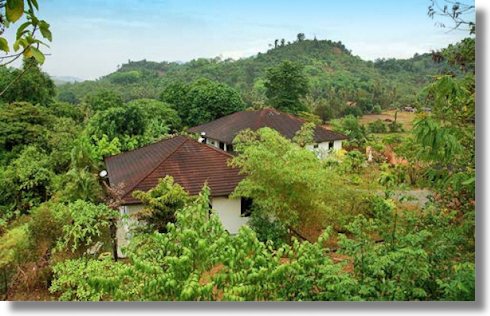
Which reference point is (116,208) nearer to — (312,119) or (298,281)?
(298,281)

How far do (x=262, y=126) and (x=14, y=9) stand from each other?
41.2 feet

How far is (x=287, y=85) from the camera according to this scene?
68.8 feet

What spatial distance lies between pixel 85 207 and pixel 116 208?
0.56 meters

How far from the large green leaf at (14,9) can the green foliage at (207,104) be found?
16.8 m

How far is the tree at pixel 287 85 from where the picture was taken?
20906mm

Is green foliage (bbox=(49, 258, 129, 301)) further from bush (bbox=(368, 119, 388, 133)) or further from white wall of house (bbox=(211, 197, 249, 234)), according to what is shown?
bush (bbox=(368, 119, 388, 133))

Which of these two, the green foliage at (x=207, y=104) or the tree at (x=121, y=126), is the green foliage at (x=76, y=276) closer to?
the tree at (x=121, y=126)

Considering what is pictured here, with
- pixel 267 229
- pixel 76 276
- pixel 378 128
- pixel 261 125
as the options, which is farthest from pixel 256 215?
pixel 378 128

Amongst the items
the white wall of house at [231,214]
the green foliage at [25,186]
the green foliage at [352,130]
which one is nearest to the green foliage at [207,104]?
the green foliage at [352,130]

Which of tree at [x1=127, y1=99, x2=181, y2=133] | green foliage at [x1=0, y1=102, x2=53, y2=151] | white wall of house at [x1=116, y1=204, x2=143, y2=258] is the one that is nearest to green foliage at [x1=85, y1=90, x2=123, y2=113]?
tree at [x1=127, y1=99, x2=181, y2=133]

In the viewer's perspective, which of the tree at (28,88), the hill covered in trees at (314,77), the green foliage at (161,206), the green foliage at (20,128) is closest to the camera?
the green foliage at (161,206)

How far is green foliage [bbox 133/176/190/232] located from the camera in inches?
256

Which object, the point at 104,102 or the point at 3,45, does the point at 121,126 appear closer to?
the point at 104,102

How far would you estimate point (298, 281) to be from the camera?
3041 mm
